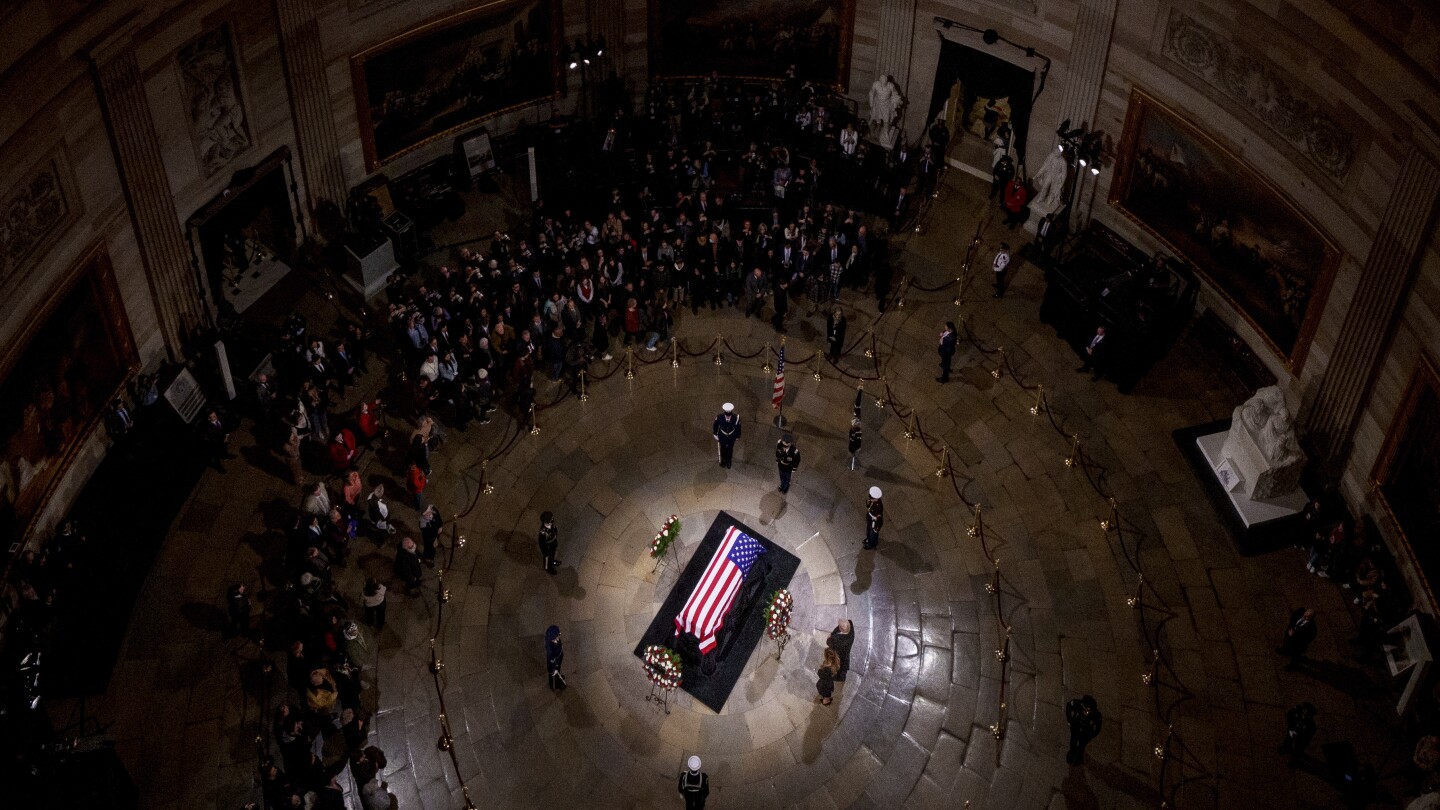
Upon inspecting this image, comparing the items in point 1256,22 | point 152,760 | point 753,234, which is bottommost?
point 152,760

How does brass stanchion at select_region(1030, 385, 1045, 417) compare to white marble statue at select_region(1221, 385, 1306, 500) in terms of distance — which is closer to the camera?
white marble statue at select_region(1221, 385, 1306, 500)

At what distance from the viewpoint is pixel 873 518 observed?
2286 centimetres

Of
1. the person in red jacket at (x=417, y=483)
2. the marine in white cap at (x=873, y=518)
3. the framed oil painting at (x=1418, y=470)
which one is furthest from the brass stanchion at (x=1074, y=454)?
the person in red jacket at (x=417, y=483)

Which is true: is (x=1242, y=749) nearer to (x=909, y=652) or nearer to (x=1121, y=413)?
(x=909, y=652)

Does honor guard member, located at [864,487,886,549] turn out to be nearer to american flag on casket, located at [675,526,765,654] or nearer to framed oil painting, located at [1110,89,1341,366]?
american flag on casket, located at [675,526,765,654]

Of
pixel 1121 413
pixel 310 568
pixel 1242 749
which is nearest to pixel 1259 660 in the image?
pixel 1242 749

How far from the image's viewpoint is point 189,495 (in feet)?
77.3

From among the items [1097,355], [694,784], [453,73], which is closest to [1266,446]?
[1097,355]

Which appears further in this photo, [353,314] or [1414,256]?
[353,314]

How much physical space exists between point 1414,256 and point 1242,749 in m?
8.83

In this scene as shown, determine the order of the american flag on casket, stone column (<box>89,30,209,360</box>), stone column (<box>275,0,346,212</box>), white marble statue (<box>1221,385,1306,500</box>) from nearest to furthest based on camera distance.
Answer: stone column (<box>89,30,209,360</box>), the american flag on casket, white marble statue (<box>1221,385,1306,500</box>), stone column (<box>275,0,346,212</box>)

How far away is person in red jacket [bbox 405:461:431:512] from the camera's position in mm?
22938

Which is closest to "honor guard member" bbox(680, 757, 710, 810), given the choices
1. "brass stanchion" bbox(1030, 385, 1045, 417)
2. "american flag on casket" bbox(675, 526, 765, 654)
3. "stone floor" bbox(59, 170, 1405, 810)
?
"stone floor" bbox(59, 170, 1405, 810)

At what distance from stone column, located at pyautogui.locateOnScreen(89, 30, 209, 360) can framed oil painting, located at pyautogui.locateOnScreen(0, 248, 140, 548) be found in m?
1.21
